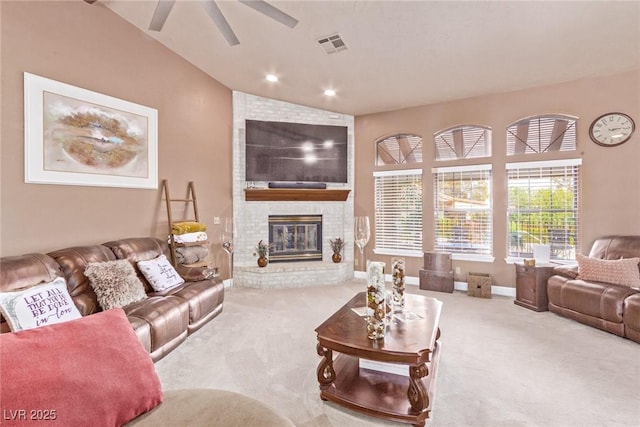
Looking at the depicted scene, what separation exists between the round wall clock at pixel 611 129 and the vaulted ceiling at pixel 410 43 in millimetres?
592

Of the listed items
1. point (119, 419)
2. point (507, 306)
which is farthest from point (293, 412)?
point (507, 306)

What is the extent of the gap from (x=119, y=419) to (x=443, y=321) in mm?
3337

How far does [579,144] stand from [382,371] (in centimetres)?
426

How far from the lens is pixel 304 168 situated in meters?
5.61

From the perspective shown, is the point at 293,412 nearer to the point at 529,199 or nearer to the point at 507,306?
the point at 507,306

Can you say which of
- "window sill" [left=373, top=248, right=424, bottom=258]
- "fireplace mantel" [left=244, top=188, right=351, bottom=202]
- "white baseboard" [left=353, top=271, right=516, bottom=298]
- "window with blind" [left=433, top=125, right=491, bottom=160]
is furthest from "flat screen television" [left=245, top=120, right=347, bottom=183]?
"white baseboard" [left=353, top=271, right=516, bottom=298]

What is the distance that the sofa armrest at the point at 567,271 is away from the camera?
379 centimetres

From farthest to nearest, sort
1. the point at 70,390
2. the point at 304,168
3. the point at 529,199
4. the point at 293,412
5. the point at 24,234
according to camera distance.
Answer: the point at 304,168 → the point at 529,199 → the point at 24,234 → the point at 293,412 → the point at 70,390

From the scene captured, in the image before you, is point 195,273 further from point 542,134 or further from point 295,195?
point 542,134

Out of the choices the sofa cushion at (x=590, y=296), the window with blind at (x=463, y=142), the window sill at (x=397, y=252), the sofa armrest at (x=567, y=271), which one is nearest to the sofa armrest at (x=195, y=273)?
the window sill at (x=397, y=252)

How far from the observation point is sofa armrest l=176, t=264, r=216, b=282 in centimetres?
364

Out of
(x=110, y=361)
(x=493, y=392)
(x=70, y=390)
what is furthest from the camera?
(x=493, y=392)

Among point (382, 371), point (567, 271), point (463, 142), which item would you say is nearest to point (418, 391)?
point (382, 371)

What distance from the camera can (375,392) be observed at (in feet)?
6.91
